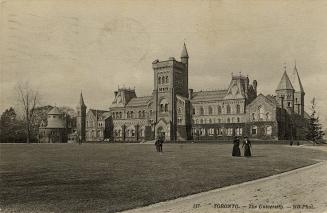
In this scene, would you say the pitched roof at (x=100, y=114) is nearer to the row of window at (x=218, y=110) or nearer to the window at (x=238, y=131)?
the row of window at (x=218, y=110)

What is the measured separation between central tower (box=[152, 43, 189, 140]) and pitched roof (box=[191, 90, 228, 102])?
10.2 feet

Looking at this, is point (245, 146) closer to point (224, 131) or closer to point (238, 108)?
point (224, 131)

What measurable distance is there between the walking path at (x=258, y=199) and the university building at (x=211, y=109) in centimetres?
5278

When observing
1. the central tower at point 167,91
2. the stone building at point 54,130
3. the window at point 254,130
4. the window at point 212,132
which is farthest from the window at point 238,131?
the stone building at point 54,130

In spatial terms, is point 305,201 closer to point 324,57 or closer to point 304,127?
point 324,57

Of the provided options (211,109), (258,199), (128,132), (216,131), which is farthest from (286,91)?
(258,199)

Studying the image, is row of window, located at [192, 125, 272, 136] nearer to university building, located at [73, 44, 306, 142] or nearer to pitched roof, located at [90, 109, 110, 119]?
university building, located at [73, 44, 306, 142]

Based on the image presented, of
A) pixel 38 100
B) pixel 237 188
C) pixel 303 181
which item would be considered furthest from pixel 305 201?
pixel 38 100

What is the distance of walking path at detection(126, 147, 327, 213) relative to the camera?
32.4 ft

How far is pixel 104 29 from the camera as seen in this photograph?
19.4 metres

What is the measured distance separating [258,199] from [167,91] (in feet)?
220

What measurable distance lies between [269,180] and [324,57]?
524 cm

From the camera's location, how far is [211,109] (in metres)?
78.0

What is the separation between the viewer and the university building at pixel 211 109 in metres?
67.8
